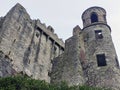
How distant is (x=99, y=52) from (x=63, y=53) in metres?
3.56

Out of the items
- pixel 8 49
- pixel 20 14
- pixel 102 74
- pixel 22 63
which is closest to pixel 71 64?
pixel 102 74

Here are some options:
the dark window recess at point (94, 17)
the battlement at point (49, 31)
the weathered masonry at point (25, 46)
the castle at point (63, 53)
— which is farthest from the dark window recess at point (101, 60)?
the battlement at point (49, 31)

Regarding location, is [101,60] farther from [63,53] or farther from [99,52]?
[63,53]

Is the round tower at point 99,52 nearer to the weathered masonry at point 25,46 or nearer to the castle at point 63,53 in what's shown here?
the castle at point 63,53

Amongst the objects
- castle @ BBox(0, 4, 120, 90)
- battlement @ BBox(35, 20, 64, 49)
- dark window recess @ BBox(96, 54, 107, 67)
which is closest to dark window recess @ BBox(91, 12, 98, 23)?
castle @ BBox(0, 4, 120, 90)

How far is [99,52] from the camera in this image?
20922 mm

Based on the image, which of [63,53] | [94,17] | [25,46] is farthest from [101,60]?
[25,46]

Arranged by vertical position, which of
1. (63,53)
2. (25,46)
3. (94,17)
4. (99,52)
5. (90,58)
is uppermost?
(94,17)

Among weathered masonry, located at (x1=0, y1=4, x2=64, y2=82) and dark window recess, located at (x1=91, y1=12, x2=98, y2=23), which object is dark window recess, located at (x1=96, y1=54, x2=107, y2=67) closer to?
weathered masonry, located at (x1=0, y1=4, x2=64, y2=82)

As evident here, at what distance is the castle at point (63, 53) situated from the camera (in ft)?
61.8

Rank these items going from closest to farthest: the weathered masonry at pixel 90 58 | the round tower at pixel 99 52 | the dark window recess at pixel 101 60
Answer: the round tower at pixel 99 52
the weathered masonry at pixel 90 58
the dark window recess at pixel 101 60

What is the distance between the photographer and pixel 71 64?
20.2 meters

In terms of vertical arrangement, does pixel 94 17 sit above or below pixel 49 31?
above

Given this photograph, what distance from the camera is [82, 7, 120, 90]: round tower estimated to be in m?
18.6
